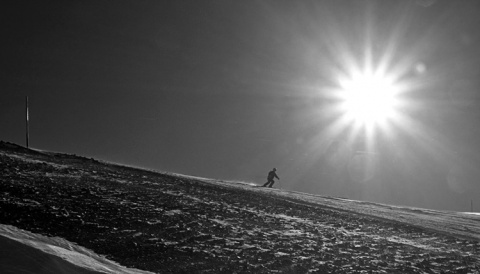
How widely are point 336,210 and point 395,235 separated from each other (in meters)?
4.03

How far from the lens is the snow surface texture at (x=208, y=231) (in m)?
7.08

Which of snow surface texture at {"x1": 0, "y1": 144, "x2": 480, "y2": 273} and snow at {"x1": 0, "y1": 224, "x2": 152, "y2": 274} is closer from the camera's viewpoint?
snow at {"x1": 0, "y1": 224, "x2": 152, "y2": 274}

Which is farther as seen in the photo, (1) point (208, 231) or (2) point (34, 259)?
(1) point (208, 231)

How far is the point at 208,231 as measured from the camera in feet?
29.0

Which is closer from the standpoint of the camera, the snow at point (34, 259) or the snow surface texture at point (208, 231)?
the snow at point (34, 259)

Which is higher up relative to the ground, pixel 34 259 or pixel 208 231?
pixel 34 259

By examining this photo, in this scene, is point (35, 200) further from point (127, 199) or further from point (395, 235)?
point (395, 235)

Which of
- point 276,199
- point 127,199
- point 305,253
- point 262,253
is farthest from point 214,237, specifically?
point 276,199

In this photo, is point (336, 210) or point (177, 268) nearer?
point (177, 268)

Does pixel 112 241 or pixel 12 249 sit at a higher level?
pixel 12 249

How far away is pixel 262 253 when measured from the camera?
778 centimetres

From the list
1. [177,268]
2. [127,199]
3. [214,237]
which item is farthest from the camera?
[127,199]

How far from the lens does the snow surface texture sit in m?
7.08

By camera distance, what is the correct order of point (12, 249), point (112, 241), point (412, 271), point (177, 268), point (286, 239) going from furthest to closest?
point (286, 239)
point (412, 271)
point (112, 241)
point (177, 268)
point (12, 249)
